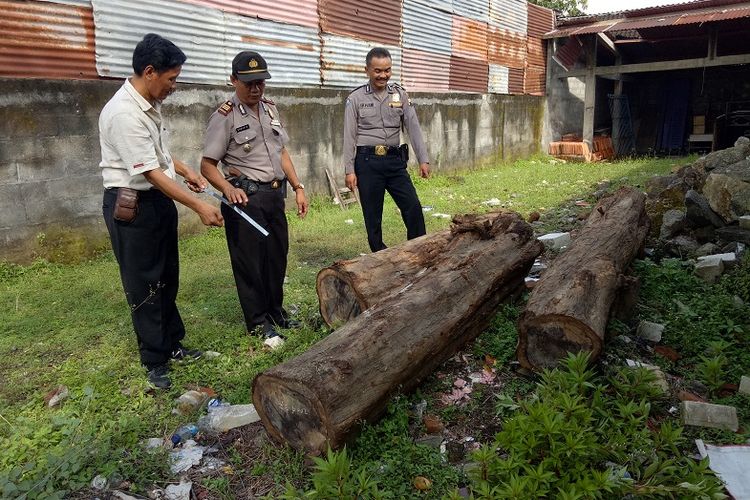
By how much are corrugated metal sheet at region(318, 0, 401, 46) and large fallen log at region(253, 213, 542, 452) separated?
6.08m

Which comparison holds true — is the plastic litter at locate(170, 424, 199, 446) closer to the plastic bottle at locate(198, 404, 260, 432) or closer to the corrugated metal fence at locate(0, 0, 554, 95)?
the plastic bottle at locate(198, 404, 260, 432)

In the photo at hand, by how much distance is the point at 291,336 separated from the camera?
3496 mm

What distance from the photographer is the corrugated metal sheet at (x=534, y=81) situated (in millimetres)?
13776

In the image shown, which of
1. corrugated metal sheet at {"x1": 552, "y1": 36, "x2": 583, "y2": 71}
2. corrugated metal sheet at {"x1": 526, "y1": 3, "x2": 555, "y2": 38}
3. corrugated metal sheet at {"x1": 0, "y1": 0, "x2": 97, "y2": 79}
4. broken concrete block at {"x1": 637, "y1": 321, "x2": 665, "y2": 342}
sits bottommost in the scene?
broken concrete block at {"x1": 637, "y1": 321, "x2": 665, "y2": 342}

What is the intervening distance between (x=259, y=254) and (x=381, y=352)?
135cm

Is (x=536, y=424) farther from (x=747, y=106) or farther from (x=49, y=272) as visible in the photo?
(x=747, y=106)

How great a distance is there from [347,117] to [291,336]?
81.6 inches

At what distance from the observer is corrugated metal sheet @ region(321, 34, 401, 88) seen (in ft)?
27.4

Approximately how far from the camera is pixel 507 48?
12930mm

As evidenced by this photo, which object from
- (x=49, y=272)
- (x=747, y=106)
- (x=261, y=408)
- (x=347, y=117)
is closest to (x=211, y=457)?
(x=261, y=408)

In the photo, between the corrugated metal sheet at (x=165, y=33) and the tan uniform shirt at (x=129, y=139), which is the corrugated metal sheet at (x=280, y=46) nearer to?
the corrugated metal sheet at (x=165, y=33)

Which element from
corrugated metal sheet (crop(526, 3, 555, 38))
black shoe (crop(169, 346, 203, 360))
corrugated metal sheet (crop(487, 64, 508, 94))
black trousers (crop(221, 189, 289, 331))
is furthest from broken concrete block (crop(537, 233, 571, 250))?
corrugated metal sheet (crop(526, 3, 555, 38))

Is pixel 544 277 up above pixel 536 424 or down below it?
above

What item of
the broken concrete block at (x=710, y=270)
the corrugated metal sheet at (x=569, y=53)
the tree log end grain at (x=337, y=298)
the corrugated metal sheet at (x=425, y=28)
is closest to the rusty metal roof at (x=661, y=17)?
the corrugated metal sheet at (x=569, y=53)
